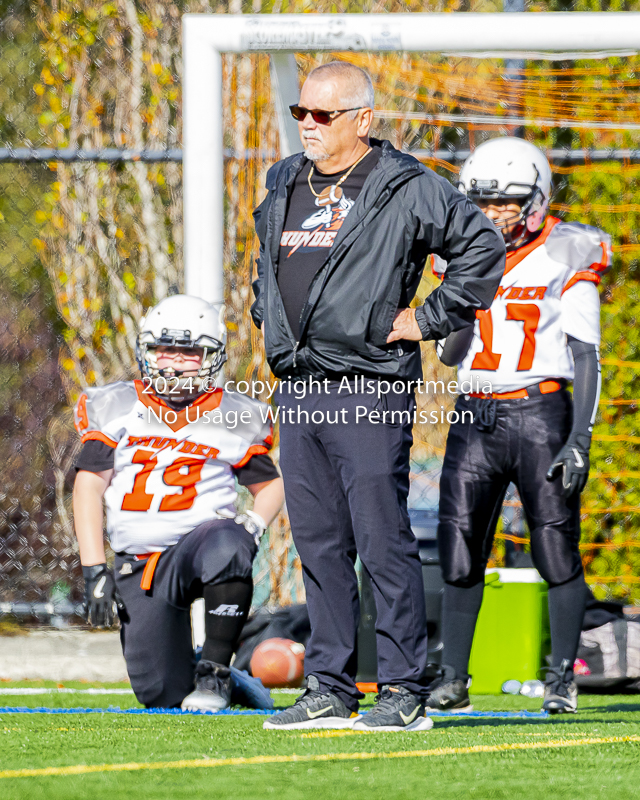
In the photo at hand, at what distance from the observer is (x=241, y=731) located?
2.79 metres

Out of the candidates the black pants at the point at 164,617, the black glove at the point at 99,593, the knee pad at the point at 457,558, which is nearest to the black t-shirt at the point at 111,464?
the black pants at the point at 164,617

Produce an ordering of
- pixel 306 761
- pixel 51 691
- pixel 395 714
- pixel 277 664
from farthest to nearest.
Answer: pixel 277 664, pixel 51 691, pixel 395 714, pixel 306 761

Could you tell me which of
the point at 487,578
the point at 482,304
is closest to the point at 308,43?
the point at 482,304

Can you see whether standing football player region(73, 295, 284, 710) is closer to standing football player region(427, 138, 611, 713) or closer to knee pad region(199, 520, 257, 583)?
knee pad region(199, 520, 257, 583)

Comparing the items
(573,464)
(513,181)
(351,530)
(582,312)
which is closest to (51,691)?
(351,530)

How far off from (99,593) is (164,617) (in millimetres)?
252

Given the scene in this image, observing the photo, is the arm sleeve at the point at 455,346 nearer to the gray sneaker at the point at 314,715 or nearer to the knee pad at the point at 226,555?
the knee pad at the point at 226,555

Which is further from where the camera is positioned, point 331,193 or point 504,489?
point 504,489

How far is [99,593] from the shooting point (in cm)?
344

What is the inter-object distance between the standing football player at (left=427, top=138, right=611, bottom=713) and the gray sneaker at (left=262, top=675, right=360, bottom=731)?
82 cm

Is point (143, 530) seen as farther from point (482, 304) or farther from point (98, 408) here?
point (482, 304)

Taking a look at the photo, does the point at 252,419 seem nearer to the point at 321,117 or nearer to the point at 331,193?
the point at 331,193

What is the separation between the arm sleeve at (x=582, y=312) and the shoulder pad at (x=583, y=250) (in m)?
0.05

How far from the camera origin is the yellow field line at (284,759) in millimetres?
2238
